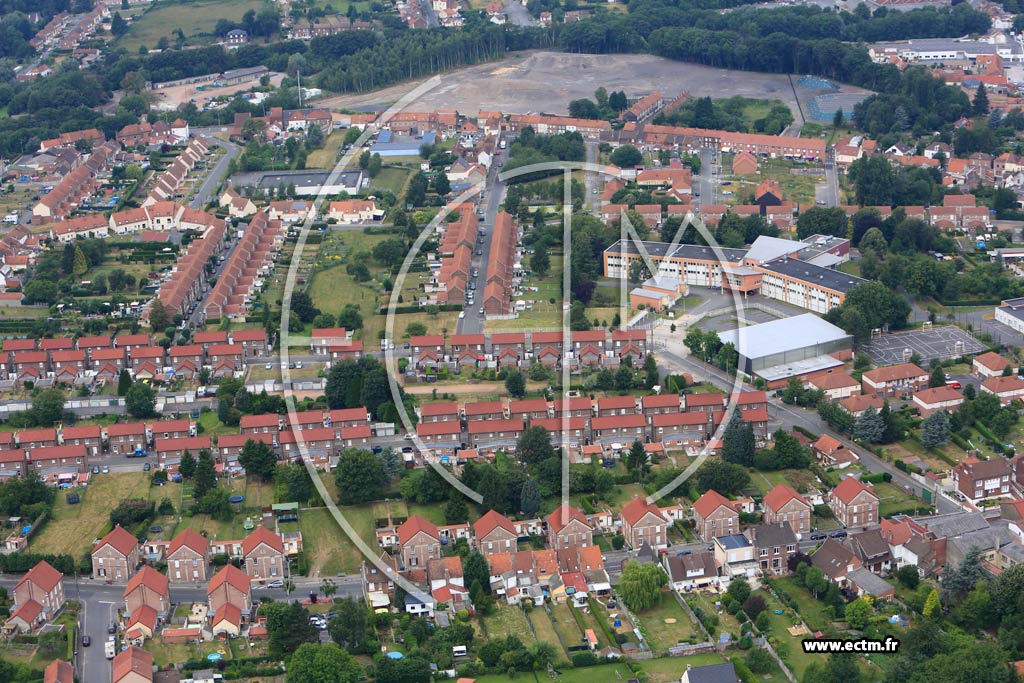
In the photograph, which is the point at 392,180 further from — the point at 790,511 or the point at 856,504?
the point at 856,504

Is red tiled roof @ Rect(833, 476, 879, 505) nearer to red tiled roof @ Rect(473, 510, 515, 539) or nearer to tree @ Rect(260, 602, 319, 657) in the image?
red tiled roof @ Rect(473, 510, 515, 539)

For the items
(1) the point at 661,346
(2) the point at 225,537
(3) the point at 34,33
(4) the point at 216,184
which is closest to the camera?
(2) the point at 225,537

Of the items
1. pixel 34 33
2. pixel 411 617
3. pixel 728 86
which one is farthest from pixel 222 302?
pixel 34 33

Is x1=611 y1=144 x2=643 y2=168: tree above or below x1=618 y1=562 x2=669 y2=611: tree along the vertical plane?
above

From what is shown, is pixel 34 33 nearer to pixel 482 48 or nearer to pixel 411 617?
pixel 482 48

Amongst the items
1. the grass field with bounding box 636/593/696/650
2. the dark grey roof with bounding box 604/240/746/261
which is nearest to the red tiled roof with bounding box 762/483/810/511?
the grass field with bounding box 636/593/696/650

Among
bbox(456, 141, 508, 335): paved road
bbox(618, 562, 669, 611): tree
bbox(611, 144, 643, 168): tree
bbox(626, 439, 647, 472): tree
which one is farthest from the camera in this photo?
bbox(611, 144, 643, 168): tree
